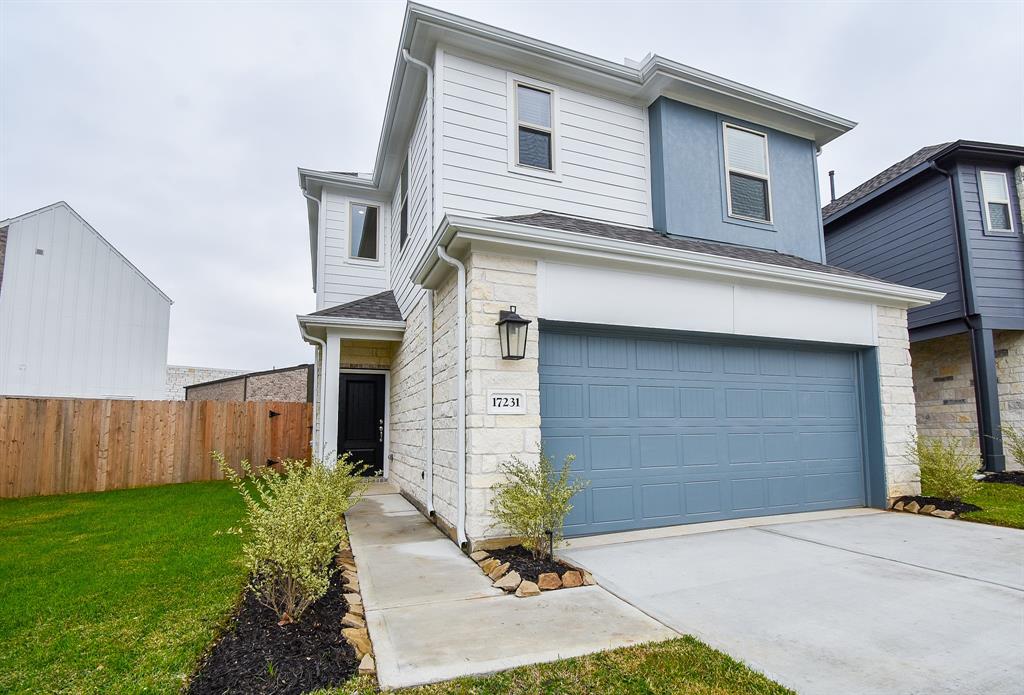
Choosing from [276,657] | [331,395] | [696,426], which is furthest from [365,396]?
[276,657]

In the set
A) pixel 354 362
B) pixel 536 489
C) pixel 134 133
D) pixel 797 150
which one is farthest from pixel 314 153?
pixel 536 489

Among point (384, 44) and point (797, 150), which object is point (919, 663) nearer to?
point (797, 150)

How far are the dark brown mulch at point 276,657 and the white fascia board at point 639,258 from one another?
3.24 meters

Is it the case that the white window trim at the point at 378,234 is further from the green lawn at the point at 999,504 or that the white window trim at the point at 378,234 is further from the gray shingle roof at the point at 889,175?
the green lawn at the point at 999,504

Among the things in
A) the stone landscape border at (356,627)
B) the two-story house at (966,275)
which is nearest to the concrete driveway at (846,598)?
the stone landscape border at (356,627)

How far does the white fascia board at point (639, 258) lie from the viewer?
4.92 meters

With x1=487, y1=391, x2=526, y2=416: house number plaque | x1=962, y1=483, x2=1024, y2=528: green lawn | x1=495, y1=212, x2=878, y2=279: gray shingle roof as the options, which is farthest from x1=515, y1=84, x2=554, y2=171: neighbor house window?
x1=962, y1=483, x2=1024, y2=528: green lawn

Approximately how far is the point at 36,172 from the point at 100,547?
15.1 m

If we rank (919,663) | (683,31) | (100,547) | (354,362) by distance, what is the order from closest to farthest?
(919,663)
(100,547)
(354,362)
(683,31)

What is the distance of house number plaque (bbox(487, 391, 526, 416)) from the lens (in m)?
4.84

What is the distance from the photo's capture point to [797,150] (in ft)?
27.5

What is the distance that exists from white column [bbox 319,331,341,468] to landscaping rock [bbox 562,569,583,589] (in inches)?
210

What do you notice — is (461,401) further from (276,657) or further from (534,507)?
(276,657)

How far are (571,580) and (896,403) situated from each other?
5.58 metres
